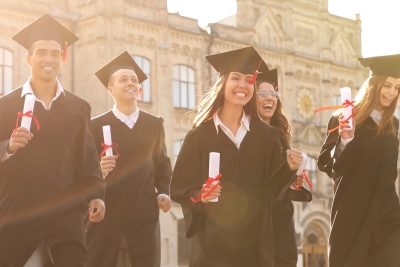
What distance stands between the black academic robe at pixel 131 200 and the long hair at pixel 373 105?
2.65m

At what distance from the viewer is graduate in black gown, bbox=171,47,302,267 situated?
7453 millimetres

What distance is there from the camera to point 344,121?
827cm

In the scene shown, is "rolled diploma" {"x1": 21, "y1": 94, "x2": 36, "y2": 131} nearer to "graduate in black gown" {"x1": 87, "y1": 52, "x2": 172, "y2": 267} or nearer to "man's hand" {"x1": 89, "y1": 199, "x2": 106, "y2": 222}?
"man's hand" {"x1": 89, "y1": 199, "x2": 106, "y2": 222}

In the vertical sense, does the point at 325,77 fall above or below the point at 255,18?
below

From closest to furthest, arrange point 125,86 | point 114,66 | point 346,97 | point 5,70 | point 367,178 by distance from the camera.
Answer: point 346,97
point 367,178
point 125,86
point 114,66
point 5,70

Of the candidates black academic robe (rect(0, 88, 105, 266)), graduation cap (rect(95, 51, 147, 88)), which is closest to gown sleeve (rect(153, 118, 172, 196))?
graduation cap (rect(95, 51, 147, 88))

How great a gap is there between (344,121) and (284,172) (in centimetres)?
118

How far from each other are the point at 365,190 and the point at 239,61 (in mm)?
2239

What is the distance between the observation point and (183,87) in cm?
3875

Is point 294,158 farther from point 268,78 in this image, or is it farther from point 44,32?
point 268,78

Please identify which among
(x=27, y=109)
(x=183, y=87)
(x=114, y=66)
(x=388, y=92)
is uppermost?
(x=183, y=87)

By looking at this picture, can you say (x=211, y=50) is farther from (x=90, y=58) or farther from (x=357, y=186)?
(x=357, y=186)

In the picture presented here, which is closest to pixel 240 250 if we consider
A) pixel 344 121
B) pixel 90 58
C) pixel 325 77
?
pixel 344 121

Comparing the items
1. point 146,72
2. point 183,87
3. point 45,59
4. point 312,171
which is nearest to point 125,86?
point 45,59
